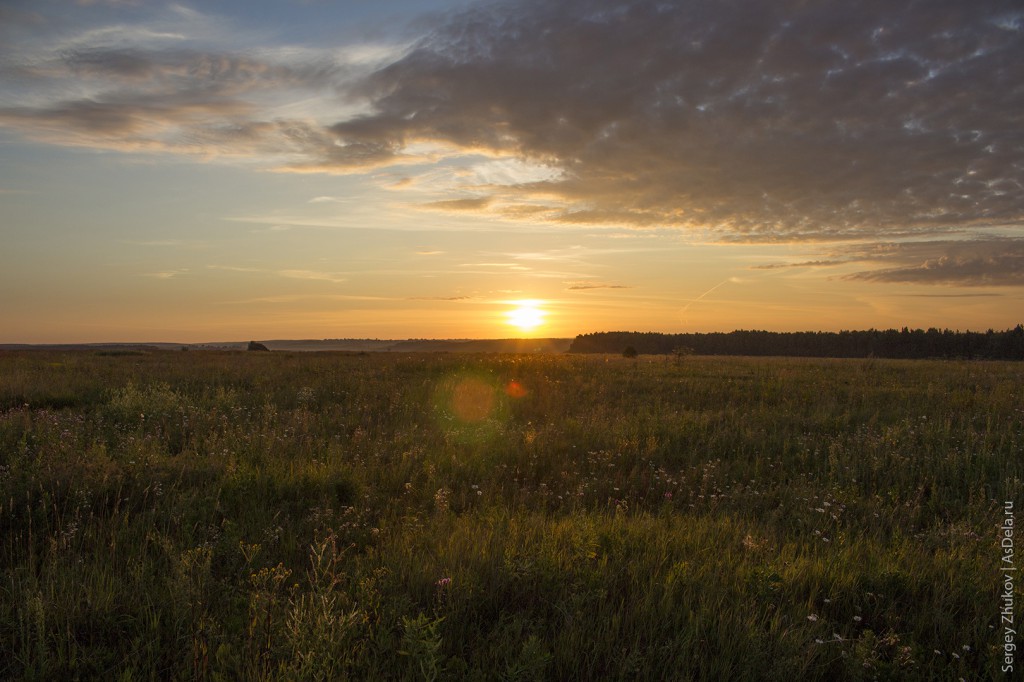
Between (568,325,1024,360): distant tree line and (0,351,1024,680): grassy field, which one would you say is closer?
(0,351,1024,680): grassy field

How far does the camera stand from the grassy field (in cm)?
279

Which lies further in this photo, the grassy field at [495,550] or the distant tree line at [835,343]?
the distant tree line at [835,343]

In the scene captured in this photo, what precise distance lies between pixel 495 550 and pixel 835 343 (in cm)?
11140

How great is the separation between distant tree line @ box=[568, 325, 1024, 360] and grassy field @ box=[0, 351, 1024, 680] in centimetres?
6886

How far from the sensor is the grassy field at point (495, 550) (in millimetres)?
2793

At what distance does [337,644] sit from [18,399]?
1204 cm

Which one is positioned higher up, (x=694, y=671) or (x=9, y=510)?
(x=9, y=510)

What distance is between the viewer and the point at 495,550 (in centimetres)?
380

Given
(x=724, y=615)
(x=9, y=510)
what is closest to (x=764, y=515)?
(x=724, y=615)

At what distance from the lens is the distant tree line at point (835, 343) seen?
85.8 m

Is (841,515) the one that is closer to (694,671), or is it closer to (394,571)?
(694,671)

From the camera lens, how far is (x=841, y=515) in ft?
17.6

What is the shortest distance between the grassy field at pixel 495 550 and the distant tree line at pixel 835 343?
226ft

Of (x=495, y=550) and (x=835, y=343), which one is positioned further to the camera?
(x=835, y=343)
